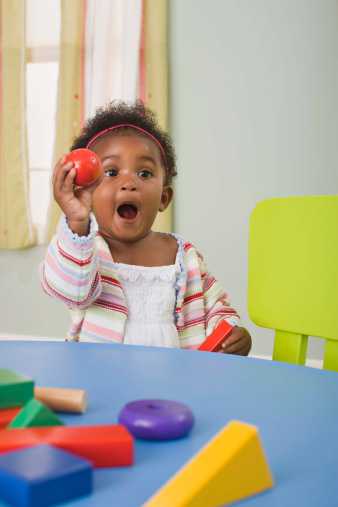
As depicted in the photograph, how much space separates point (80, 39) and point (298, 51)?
0.82m

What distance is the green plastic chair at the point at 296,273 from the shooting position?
81 centimetres

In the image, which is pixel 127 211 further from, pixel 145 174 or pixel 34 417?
pixel 34 417

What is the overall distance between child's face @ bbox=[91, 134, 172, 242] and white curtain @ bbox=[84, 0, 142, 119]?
1.22 metres

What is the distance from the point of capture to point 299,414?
41 cm

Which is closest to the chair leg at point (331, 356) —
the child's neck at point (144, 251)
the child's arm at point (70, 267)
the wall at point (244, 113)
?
the child's arm at point (70, 267)

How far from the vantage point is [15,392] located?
0.38m

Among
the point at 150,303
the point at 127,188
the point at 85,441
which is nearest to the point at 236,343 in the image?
the point at 150,303

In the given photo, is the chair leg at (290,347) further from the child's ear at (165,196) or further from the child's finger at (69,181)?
the child's ear at (165,196)

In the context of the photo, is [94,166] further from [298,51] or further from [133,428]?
[298,51]

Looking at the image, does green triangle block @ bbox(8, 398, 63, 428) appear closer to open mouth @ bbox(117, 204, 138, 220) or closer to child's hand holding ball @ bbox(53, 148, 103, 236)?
child's hand holding ball @ bbox(53, 148, 103, 236)

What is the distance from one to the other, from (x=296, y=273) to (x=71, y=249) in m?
0.32

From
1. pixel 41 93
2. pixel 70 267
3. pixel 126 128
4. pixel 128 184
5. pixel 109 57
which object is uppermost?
pixel 109 57

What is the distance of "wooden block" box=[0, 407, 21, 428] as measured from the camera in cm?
35

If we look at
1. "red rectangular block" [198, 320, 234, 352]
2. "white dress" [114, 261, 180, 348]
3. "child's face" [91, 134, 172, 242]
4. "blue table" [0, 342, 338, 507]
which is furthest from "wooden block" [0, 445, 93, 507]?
"child's face" [91, 134, 172, 242]
